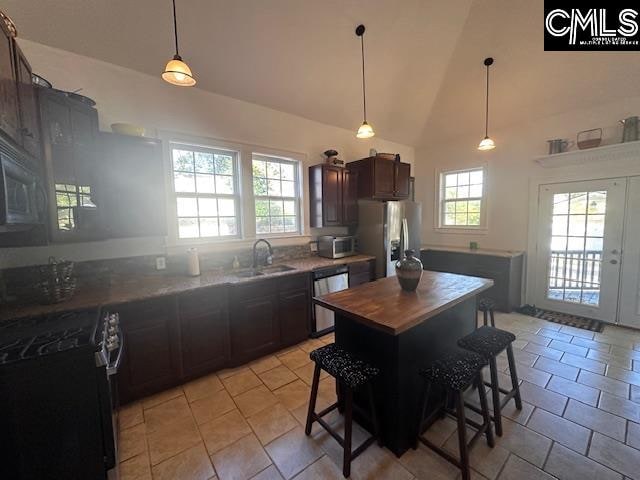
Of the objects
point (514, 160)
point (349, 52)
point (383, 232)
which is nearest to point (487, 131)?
point (514, 160)

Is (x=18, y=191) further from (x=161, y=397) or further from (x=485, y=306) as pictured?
(x=485, y=306)

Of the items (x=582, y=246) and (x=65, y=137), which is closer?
(x=65, y=137)

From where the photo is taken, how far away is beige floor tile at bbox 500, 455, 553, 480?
4.82ft

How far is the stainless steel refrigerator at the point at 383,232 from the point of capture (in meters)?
3.94

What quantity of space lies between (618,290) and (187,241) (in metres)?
5.52

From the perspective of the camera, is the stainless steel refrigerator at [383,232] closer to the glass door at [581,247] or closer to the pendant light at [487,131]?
the pendant light at [487,131]

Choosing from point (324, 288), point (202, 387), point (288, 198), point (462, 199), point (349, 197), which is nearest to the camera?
point (202, 387)

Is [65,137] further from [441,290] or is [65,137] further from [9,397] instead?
[441,290]

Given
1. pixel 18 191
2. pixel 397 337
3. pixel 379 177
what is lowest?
pixel 397 337

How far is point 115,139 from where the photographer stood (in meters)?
2.32

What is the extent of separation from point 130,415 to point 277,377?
118 cm

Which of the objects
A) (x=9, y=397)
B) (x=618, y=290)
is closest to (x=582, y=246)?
(x=618, y=290)

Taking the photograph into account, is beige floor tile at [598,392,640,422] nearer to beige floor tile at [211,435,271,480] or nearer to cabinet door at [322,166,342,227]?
beige floor tile at [211,435,271,480]

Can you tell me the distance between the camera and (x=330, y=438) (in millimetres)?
1787
